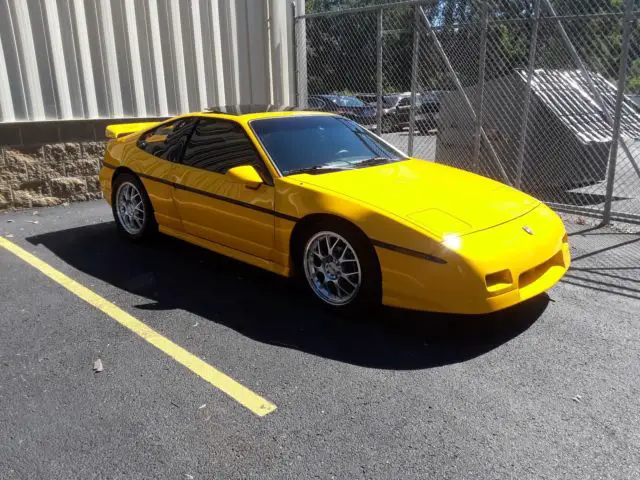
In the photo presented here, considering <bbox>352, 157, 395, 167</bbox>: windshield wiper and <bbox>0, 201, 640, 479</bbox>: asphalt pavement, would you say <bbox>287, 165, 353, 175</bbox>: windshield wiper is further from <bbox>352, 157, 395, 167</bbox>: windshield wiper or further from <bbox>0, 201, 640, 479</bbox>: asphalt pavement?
<bbox>0, 201, 640, 479</bbox>: asphalt pavement

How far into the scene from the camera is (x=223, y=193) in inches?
177

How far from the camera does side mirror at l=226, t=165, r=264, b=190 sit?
420 centimetres

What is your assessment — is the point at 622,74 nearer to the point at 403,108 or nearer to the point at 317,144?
the point at 317,144

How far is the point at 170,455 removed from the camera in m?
2.53

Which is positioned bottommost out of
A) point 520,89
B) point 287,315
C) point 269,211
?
point 287,315

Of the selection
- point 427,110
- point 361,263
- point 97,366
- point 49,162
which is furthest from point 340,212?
point 49,162

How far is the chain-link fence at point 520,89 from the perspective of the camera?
257 inches

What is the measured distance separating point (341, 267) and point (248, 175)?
1020 millimetres

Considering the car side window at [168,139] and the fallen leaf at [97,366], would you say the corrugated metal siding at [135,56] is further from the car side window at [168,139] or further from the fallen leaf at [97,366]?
the fallen leaf at [97,366]

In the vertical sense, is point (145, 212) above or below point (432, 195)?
below

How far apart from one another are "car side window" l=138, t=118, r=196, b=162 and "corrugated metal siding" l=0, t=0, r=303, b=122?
8.93 feet

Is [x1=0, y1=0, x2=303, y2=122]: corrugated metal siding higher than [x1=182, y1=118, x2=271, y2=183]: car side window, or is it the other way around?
[x1=0, y1=0, x2=303, y2=122]: corrugated metal siding

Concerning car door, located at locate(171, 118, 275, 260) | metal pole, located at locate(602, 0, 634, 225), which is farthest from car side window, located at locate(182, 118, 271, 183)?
metal pole, located at locate(602, 0, 634, 225)

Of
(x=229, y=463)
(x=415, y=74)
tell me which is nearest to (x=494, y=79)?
(x=415, y=74)
